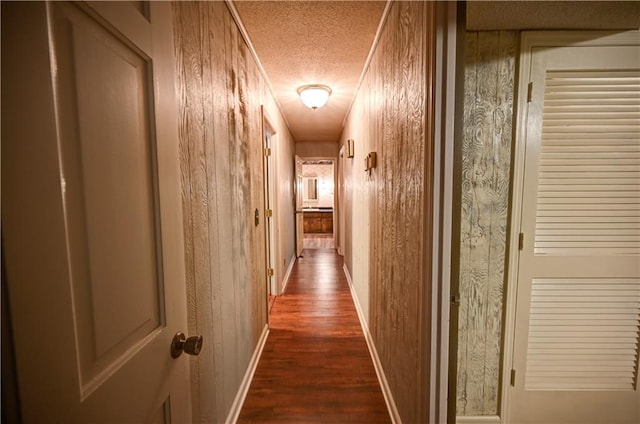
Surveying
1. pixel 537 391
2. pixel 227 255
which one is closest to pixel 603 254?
pixel 537 391

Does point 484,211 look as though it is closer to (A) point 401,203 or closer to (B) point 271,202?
(A) point 401,203

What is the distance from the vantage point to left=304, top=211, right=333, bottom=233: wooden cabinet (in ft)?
27.1

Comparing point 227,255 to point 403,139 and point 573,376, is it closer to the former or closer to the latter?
point 403,139

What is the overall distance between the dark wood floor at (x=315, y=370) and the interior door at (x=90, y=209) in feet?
3.80

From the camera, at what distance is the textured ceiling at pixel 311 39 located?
1.59m

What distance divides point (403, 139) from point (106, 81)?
1196 millimetres

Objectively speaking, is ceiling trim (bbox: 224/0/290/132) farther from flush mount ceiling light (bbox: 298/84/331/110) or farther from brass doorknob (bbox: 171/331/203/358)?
brass doorknob (bbox: 171/331/203/358)

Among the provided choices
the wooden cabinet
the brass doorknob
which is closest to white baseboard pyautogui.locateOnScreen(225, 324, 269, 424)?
the brass doorknob

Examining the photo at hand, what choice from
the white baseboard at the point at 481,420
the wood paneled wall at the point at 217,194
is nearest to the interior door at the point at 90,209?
the wood paneled wall at the point at 217,194

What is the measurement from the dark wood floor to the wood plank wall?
2.03 feet

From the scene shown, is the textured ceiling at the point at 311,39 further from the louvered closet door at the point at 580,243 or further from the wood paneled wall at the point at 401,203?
the louvered closet door at the point at 580,243

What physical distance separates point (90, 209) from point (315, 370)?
196cm

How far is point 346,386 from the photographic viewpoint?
1.81m

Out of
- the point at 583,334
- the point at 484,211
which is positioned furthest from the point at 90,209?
the point at 583,334
